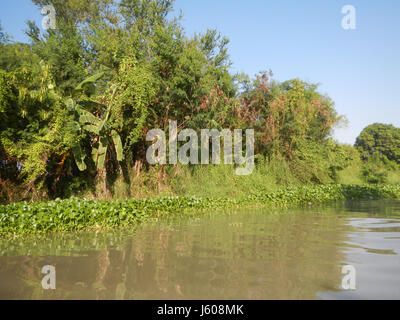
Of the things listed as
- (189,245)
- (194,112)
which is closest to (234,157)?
(194,112)

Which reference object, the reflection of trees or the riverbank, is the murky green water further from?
the riverbank

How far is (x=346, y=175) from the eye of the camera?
2027 centimetres

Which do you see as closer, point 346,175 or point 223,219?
point 223,219

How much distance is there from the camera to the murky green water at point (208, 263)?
128 inches

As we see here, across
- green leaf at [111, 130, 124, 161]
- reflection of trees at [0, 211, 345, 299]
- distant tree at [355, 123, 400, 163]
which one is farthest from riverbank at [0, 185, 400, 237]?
distant tree at [355, 123, 400, 163]

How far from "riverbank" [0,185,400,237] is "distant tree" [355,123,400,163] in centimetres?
3330

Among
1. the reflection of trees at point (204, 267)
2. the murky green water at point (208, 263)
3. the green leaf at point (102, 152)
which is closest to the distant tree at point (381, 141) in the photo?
the green leaf at point (102, 152)

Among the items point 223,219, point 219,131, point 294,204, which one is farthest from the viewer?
point 219,131

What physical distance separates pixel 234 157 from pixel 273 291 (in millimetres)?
10972

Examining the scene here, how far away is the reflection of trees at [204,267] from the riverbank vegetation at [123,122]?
2.44 m

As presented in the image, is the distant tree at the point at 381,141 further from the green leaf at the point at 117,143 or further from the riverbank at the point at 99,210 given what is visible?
the green leaf at the point at 117,143

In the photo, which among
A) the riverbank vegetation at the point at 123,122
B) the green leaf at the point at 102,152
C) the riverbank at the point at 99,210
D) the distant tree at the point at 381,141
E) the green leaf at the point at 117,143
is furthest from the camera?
the distant tree at the point at 381,141

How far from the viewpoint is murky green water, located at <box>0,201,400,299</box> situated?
10.6 feet
